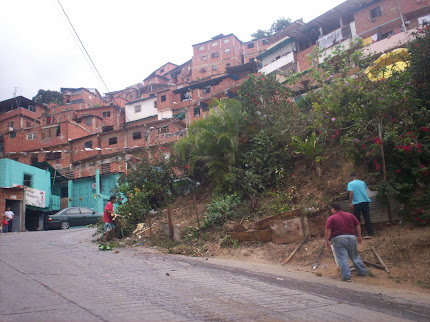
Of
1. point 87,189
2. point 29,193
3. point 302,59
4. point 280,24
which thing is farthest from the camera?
point 280,24

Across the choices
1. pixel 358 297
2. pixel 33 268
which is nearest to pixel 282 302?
pixel 358 297

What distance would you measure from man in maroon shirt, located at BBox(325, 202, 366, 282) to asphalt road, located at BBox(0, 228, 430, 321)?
1.28 ft

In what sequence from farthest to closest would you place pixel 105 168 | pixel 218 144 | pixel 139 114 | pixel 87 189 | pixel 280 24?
1. pixel 280 24
2. pixel 139 114
3. pixel 105 168
4. pixel 87 189
5. pixel 218 144

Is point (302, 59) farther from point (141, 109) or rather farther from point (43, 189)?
point (43, 189)

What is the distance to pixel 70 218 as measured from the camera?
67.8 ft

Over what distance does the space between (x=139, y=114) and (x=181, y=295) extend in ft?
147

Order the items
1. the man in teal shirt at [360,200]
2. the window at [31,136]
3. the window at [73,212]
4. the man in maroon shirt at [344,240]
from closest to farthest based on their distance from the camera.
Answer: the man in maroon shirt at [344,240]
the man in teal shirt at [360,200]
the window at [73,212]
the window at [31,136]

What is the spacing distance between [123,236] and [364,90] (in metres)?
9.42

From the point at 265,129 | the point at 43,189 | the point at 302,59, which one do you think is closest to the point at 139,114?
the point at 43,189

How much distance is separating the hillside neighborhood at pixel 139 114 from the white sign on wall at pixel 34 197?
0.28ft

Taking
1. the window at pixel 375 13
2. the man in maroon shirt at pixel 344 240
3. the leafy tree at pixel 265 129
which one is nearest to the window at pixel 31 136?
the leafy tree at pixel 265 129

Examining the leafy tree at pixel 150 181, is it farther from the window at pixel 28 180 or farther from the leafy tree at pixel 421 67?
the window at pixel 28 180

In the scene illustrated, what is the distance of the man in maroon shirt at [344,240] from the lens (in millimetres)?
5938

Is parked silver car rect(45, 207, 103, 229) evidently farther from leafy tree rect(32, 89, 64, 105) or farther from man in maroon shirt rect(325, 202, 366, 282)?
leafy tree rect(32, 89, 64, 105)
